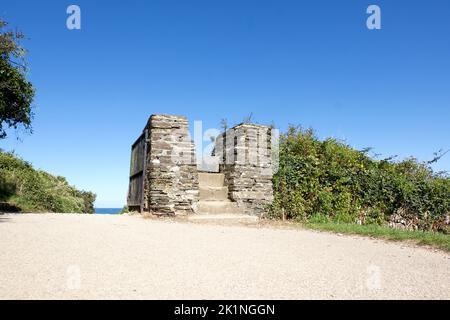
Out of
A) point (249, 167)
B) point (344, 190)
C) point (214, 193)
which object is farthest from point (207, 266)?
point (344, 190)

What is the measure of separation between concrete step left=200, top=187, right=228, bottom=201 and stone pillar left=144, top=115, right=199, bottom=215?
2.27 ft

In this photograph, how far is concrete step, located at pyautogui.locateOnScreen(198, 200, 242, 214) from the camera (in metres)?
10.3

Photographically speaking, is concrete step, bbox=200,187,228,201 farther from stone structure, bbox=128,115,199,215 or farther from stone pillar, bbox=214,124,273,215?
stone structure, bbox=128,115,199,215

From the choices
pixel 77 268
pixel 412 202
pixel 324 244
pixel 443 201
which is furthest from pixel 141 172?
pixel 443 201

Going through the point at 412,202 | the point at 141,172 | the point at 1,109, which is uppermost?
the point at 1,109

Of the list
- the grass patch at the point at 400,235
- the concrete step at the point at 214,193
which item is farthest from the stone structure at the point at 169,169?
the grass patch at the point at 400,235

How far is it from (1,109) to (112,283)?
9.13 m

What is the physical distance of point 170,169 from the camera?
10.2 metres

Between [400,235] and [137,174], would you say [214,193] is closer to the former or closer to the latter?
[137,174]

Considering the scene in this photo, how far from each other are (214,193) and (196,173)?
104 centimetres

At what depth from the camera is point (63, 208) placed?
56.9 feet

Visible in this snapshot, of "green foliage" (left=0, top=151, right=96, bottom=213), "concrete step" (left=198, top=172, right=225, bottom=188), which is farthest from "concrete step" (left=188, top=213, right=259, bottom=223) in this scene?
"green foliage" (left=0, top=151, right=96, bottom=213)

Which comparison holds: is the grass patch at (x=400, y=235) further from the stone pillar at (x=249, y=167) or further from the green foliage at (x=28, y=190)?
the green foliage at (x=28, y=190)
